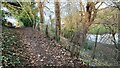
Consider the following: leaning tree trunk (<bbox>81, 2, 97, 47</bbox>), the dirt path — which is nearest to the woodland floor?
the dirt path

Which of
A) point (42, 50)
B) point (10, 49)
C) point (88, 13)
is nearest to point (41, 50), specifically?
point (42, 50)

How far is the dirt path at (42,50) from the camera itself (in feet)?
9.37

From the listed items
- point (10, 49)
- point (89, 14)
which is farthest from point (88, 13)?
point (10, 49)

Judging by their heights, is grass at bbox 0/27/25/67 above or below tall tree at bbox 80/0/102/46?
below

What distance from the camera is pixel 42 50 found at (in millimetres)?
A: 2959

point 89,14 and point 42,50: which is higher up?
point 89,14

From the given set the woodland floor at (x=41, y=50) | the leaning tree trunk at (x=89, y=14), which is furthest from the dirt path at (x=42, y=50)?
the leaning tree trunk at (x=89, y=14)

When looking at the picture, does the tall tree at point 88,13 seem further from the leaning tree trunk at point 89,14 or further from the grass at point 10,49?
the grass at point 10,49

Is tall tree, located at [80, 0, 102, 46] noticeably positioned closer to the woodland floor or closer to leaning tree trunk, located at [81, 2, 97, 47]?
leaning tree trunk, located at [81, 2, 97, 47]

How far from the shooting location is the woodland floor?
9.36 feet

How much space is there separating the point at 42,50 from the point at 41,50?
0.01 m

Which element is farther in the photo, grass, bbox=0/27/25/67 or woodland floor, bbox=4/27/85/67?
woodland floor, bbox=4/27/85/67

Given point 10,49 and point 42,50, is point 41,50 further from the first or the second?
point 10,49

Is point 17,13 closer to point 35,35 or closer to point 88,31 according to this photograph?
point 35,35
